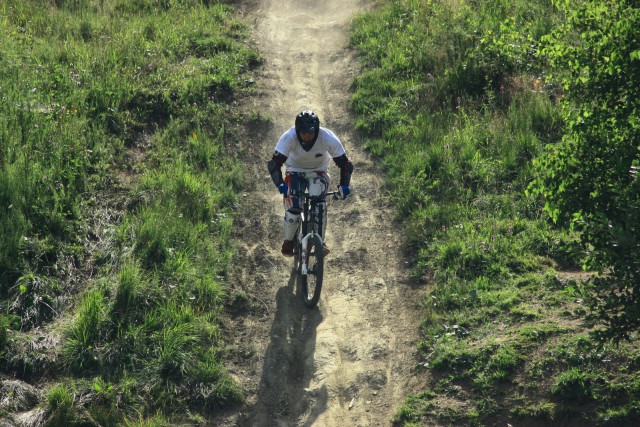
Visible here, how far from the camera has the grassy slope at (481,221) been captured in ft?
23.3

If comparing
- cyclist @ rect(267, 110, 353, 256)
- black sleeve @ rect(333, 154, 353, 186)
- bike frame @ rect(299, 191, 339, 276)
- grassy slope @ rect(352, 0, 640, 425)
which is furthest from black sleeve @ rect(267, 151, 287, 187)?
grassy slope @ rect(352, 0, 640, 425)

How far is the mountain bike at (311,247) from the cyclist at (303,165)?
0.08 metres

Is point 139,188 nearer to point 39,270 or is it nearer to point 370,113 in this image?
point 39,270

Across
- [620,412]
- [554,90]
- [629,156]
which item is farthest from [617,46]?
[554,90]

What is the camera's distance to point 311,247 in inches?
348

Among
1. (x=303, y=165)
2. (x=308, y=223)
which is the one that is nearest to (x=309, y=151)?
(x=303, y=165)

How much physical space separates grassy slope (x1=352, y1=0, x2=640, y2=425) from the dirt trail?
0.32m

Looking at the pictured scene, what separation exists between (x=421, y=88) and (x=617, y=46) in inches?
278

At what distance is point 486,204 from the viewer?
1027 centimetres

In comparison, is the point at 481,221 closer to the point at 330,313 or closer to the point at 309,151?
the point at 330,313

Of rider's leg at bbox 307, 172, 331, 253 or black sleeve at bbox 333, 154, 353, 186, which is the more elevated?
black sleeve at bbox 333, 154, 353, 186

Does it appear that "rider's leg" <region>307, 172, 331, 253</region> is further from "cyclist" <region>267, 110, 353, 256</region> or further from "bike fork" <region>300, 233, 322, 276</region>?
"bike fork" <region>300, 233, 322, 276</region>

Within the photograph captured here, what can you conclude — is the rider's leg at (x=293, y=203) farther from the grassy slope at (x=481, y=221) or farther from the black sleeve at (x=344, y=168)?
the grassy slope at (x=481, y=221)

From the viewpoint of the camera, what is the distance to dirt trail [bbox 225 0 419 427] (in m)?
7.69
